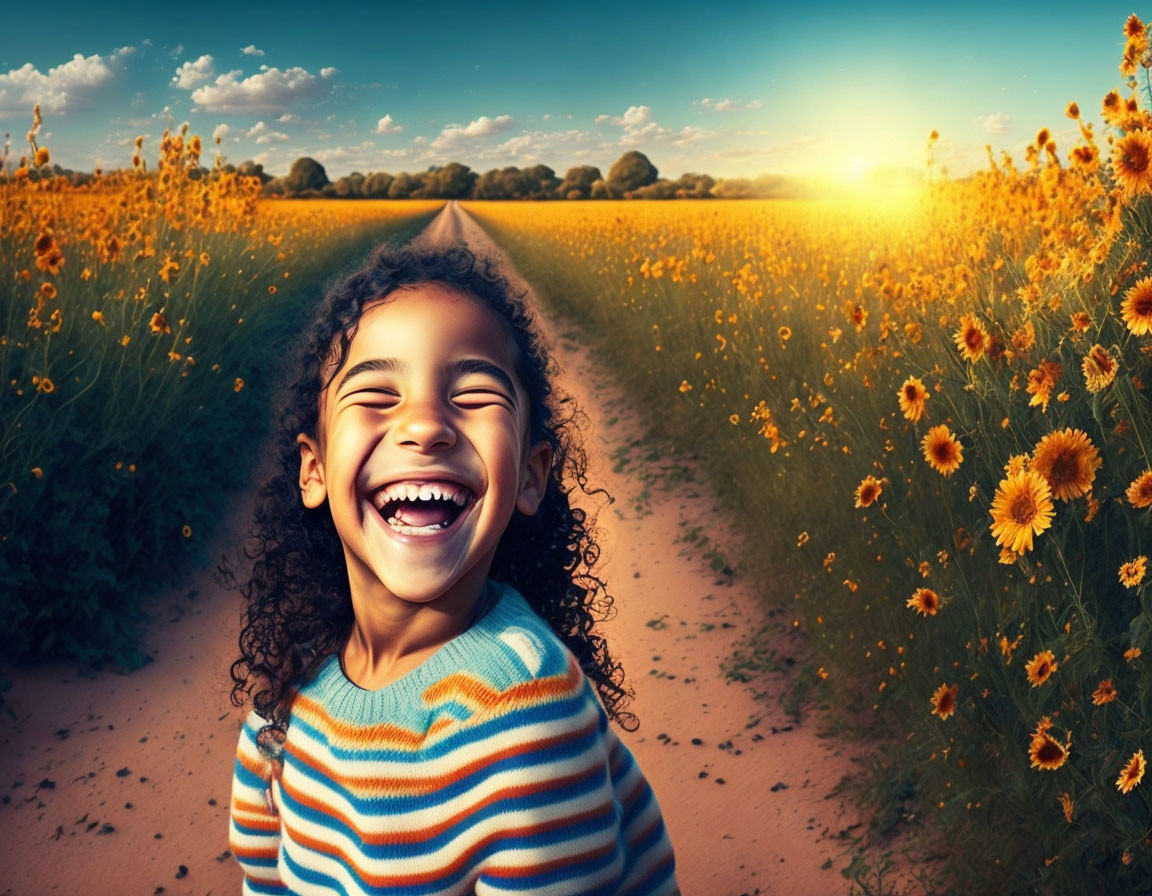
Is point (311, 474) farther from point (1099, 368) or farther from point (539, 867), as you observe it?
point (1099, 368)

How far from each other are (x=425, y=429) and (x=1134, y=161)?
1874 millimetres

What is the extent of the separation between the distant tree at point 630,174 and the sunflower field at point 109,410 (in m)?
54.1

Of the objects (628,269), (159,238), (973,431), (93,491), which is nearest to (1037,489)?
(973,431)

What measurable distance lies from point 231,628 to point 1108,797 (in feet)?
10.4

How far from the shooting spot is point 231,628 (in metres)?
4.13

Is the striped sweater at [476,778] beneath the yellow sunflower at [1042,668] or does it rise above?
above

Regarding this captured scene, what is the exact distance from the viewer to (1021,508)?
6.75 feet

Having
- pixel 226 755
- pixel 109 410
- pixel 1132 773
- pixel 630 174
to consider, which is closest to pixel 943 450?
pixel 1132 773

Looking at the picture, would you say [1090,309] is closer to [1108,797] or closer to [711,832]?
[1108,797]

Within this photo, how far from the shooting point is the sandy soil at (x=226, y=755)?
2799mm

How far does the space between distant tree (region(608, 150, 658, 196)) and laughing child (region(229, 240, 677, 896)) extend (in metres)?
58.7

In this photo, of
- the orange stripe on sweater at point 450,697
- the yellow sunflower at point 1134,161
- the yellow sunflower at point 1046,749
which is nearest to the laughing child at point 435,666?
the orange stripe on sweater at point 450,697

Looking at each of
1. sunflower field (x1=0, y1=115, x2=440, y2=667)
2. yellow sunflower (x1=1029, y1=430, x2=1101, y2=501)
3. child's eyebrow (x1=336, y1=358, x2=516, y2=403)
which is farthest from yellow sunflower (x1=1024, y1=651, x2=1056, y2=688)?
sunflower field (x1=0, y1=115, x2=440, y2=667)

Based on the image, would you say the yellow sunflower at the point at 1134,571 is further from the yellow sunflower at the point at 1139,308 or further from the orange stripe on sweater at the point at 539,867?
the orange stripe on sweater at the point at 539,867
